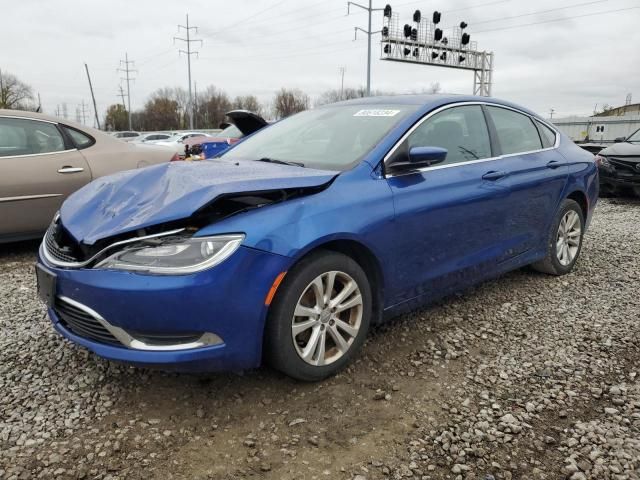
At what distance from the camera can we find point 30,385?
110 inches

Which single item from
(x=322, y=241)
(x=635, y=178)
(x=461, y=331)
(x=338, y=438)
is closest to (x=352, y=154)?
(x=322, y=241)

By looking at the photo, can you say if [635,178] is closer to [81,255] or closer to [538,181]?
[538,181]

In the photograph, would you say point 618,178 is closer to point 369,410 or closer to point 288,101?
point 369,410

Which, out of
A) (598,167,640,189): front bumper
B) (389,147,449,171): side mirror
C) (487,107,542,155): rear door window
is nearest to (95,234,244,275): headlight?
(389,147,449,171): side mirror

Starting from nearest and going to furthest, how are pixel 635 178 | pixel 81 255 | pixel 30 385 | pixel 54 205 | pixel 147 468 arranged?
pixel 147 468 → pixel 81 255 → pixel 30 385 → pixel 54 205 → pixel 635 178

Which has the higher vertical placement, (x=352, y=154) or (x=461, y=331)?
(x=352, y=154)

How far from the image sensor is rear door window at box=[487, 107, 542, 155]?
4.09 metres

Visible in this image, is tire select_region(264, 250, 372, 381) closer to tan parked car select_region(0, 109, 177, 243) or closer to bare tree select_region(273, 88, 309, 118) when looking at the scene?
tan parked car select_region(0, 109, 177, 243)

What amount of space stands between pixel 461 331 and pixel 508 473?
1.44 m

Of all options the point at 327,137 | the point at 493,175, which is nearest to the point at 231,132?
the point at 327,137

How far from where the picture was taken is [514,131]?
4281 millimetres

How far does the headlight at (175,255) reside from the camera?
2348mm

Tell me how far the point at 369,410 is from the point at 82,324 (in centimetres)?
145

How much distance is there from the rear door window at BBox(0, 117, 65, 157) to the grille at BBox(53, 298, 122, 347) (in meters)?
3.19
